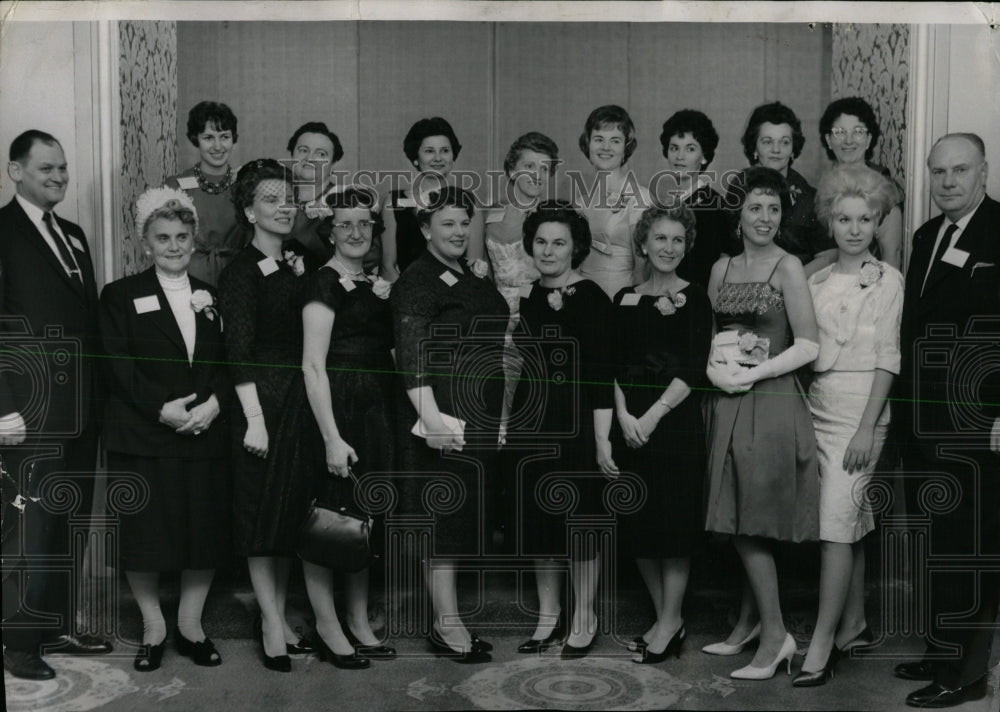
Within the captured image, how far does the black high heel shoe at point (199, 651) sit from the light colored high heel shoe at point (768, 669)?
2097mm

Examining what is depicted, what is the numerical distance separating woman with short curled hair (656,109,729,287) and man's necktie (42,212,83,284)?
7.77 feet

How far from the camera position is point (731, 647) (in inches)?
184

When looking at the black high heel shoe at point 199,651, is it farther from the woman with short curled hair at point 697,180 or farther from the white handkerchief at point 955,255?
the white handkerchief at point 955,255

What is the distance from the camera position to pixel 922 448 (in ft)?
15.2

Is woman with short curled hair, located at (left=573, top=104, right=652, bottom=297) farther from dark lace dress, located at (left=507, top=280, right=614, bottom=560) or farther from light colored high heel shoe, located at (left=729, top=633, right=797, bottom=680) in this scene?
light colored high heel shoe, located at (left=729, top=633, right=797, bottom=680)

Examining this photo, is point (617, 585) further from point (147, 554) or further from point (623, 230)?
point (147, 554)

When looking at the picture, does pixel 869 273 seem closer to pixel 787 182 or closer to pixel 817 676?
pixel 787 182

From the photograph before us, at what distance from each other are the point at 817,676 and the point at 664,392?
1313 millimetres

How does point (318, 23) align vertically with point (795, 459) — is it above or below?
above

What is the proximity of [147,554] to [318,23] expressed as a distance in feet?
7.34

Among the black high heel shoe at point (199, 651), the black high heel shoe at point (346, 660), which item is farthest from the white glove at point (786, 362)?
the black high heel shoe at point (199, 651)

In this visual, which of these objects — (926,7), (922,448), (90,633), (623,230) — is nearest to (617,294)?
(623,230)

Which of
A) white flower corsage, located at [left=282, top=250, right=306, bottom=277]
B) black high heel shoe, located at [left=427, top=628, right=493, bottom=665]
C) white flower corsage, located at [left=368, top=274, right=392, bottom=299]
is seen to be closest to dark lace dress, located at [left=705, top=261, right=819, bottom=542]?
black high heel shoe, located at [left=427, top=628, right=493, bottom=665]

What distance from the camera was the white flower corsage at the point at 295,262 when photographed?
4.55 m
